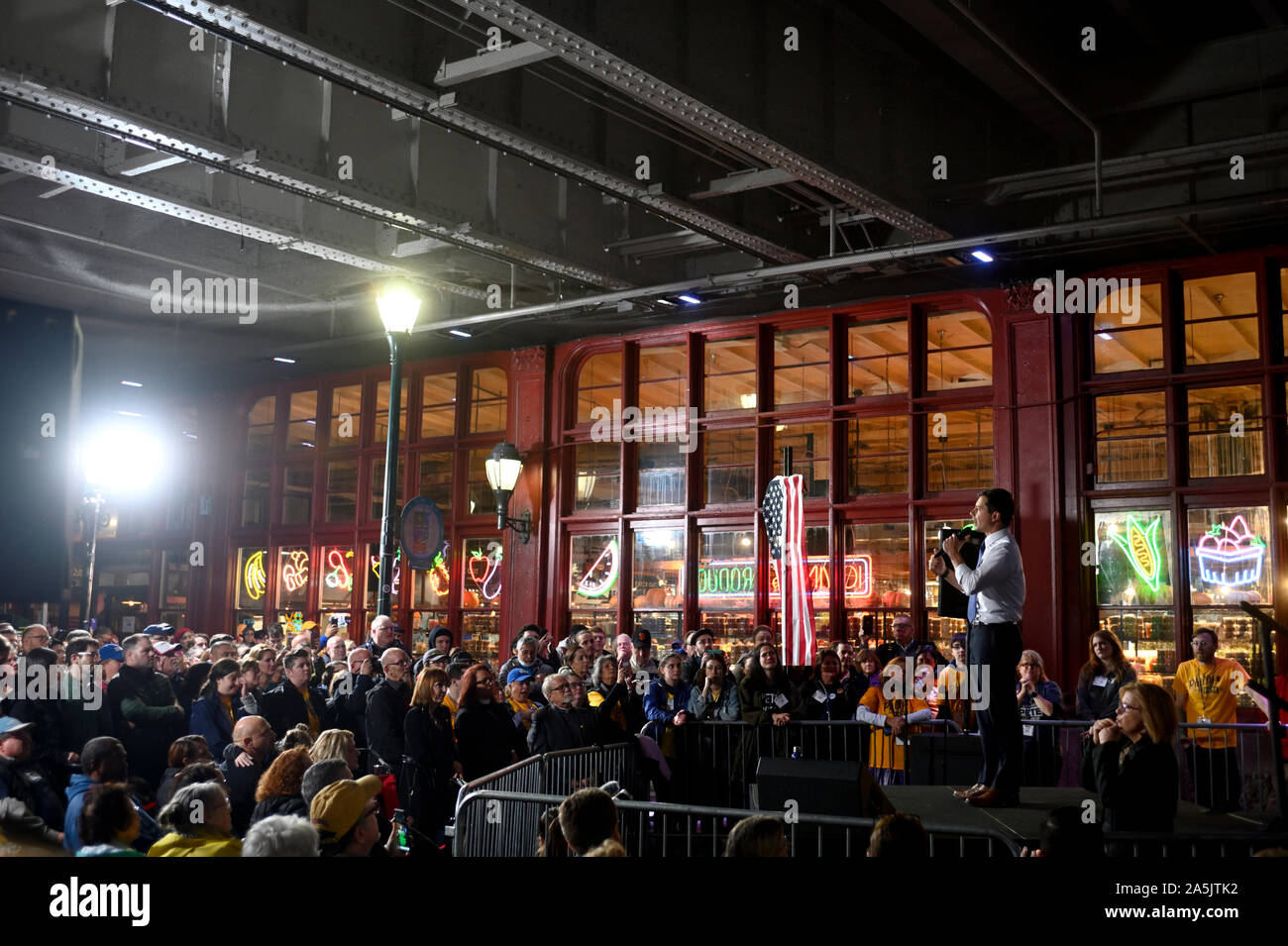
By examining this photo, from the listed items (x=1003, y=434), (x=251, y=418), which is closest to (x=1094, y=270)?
(x=1003, y=434)

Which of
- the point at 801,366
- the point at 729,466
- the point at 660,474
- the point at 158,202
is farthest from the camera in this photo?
the point at 660,474

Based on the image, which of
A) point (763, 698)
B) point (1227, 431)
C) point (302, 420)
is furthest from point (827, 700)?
point (302, 420)

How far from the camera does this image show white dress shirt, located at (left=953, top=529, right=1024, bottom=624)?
6516mm

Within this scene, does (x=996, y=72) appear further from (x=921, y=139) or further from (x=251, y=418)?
(x=251, y=418)

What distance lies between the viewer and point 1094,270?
14.5m

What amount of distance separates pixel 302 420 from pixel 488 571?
5605 mm

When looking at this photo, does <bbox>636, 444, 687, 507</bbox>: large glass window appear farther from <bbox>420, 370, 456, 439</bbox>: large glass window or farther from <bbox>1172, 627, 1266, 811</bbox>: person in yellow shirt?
<bbox>1172, 627, 1266, 811</bbox>: person in yellow shirt

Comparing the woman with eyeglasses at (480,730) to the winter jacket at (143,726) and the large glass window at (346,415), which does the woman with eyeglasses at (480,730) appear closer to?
the winter jacket at (143,726)

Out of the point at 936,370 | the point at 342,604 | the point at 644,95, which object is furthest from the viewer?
the point at 342,604

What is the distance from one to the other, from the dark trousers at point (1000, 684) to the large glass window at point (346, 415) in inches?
642

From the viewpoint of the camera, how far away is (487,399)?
19.8 metres

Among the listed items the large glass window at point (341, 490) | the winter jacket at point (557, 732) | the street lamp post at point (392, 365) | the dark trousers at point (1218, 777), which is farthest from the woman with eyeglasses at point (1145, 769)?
the large glass window at point (341, 490)

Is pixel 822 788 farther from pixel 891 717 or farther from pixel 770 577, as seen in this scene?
pixel 770 577
